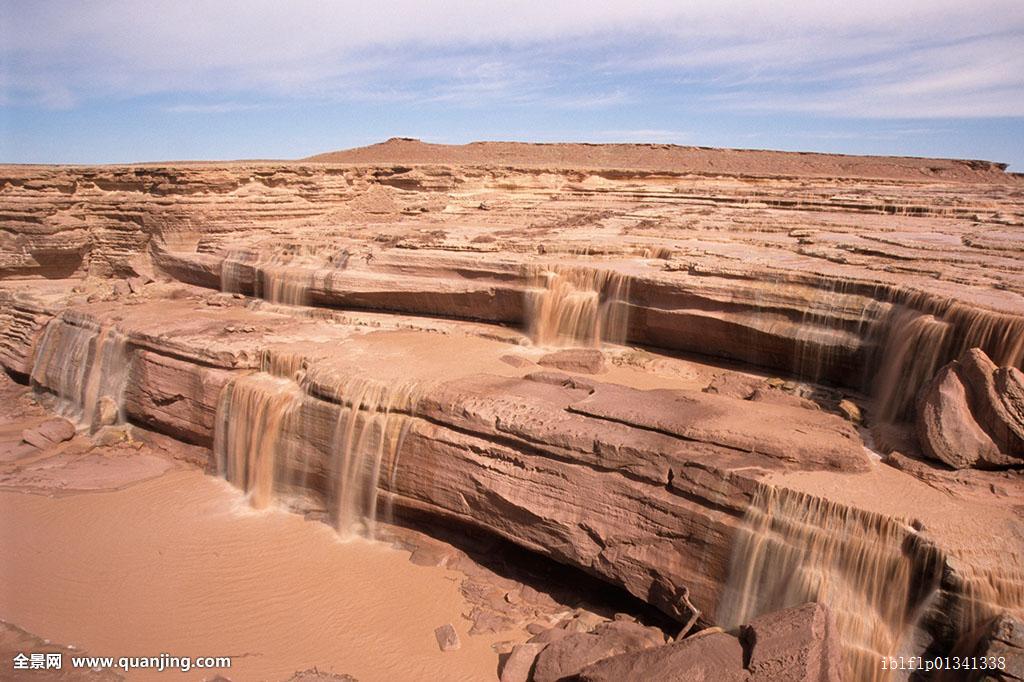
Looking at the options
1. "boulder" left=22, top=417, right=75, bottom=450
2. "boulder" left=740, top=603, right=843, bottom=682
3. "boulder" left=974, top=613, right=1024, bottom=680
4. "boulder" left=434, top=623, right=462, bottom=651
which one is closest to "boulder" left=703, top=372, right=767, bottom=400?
"boulder" left=740, top=603, right=843, bottom=682

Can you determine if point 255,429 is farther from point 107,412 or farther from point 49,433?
point 49,433

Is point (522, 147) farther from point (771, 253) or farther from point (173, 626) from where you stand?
point (173, 626)

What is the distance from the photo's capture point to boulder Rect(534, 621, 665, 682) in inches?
217

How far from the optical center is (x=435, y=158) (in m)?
25.6

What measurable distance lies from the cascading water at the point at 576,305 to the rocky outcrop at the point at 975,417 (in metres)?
4.17

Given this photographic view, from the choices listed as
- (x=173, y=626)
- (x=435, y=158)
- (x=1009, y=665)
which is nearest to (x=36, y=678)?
(x=173, y=626)

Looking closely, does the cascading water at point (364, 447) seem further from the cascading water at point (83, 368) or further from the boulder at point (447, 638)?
the cascading water at point (83, 368)

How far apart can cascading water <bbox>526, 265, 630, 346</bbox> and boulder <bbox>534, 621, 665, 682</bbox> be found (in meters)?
4.56

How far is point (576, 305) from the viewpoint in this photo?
9.92 m

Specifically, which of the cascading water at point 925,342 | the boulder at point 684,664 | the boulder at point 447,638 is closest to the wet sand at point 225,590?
the boulder at point 447,638

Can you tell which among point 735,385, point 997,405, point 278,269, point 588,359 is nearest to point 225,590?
point 588,359

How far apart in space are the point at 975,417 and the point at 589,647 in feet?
12.4

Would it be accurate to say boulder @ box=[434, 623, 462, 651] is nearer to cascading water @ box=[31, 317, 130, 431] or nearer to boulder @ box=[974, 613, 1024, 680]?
boulder @ box=[974, 613, 1024, 680]

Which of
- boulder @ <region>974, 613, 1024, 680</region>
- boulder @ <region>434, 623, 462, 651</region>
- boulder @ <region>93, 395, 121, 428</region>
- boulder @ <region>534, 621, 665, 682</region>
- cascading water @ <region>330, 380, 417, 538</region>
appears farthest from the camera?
boulder @ <region>93, 395, 121, 428</region>
